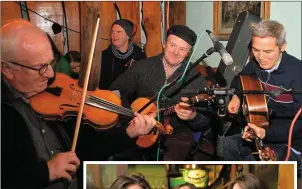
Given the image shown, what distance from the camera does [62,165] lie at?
5.03 feet

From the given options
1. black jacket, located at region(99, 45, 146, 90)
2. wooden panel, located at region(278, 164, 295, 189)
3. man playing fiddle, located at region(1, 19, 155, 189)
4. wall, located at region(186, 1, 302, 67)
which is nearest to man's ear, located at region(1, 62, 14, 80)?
man playing fiddle, located at region(1, 19, 155, 189)

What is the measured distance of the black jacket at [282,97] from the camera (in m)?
1.55

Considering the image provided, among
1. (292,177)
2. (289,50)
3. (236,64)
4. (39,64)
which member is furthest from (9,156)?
Answer: (289,50)

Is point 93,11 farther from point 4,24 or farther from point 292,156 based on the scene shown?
point 292,156

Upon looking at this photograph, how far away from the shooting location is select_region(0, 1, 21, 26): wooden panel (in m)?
1.53

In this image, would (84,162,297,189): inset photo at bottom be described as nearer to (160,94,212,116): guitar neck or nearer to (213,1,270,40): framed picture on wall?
(160,94,212,116): guitar neck

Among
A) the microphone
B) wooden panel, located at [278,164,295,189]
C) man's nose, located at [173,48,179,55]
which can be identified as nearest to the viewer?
the microphone

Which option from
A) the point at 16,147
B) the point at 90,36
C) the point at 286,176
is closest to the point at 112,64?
the point at 90,36

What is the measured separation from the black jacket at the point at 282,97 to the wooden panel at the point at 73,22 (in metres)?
0.61

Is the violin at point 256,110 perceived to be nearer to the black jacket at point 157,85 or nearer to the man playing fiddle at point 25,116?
the black jacket at point 157,85

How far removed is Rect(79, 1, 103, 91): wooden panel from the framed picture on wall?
447 mm

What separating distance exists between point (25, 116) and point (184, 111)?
58 centimetres

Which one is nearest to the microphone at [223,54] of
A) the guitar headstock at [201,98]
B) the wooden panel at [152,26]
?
the guitar headstock at [201,98]

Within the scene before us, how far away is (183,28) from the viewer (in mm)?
1576
